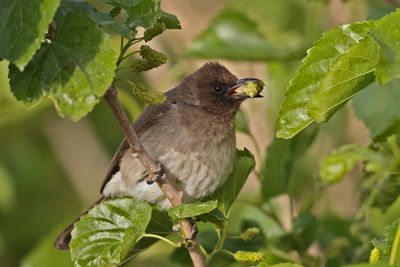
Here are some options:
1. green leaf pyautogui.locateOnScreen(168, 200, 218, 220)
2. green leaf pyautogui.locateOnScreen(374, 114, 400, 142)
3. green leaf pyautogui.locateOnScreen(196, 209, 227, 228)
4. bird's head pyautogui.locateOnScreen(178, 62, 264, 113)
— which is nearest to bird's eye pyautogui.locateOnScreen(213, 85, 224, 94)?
bird's head pyautogui.locateOnScreen(178, 62, 264, 113)

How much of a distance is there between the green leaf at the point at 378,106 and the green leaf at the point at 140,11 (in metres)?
1.15

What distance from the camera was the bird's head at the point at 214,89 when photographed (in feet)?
14.0

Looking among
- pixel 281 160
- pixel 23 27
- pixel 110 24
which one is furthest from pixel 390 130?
pixel 23 27

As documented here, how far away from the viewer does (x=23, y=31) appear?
2316 mm

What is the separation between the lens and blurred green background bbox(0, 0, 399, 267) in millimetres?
4508

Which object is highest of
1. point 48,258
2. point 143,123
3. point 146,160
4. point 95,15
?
point 95,15

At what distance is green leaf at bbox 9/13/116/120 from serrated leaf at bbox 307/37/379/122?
19.2 inches

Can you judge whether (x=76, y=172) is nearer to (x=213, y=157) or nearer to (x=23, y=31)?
(x=213, y=157)

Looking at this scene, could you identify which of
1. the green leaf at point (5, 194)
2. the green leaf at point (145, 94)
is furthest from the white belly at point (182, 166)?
the green leaf at point (5, 194)

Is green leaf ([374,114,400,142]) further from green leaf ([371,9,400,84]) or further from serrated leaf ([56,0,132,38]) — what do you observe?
serrated leaf ([56,0,132,38])

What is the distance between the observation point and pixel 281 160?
375 centimetres

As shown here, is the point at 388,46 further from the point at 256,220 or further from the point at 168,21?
the point at 256,220

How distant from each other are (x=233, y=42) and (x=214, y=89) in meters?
0.30

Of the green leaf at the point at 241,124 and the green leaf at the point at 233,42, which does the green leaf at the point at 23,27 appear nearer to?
the green leaf at the point at 241,124
